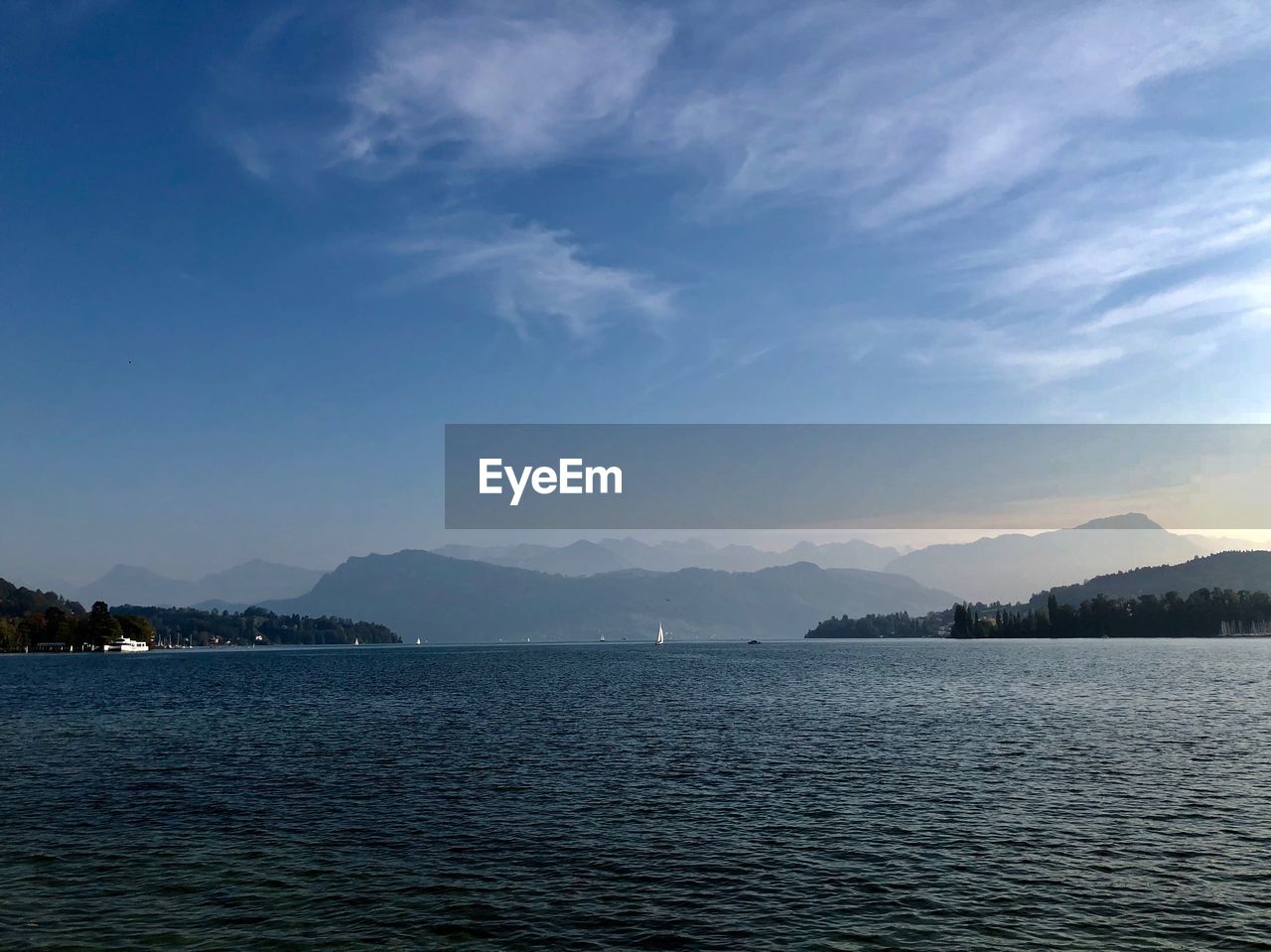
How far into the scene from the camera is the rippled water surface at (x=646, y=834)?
106 ft

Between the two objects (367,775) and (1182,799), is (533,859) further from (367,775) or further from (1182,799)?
(1182,799)

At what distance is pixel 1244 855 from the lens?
40.3m

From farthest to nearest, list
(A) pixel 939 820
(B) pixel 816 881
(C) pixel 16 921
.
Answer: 1. (A) pixel 939 820
2. (B) pixel 816 881
3. (C) pixel 16 921

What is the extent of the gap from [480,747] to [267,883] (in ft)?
129

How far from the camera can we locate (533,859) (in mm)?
40812

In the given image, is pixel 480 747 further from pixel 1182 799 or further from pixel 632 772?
pixel 1182 799

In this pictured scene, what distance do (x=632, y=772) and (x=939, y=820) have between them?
22.9 meters

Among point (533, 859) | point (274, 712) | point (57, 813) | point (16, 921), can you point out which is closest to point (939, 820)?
point (533, 859)

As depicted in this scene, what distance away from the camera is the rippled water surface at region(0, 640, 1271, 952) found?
1270 inches

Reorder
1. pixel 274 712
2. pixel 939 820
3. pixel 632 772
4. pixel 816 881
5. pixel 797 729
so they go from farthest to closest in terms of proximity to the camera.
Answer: pixel 274 712
pixel 797 729
pixel 632 772
pixel 939 820
pixel 816 881

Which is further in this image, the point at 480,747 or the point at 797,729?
the point at 797,729

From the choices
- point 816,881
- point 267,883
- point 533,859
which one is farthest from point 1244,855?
point 267,883

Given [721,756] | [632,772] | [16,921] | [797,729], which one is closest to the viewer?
[16,921]

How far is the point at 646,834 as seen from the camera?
148 ft
